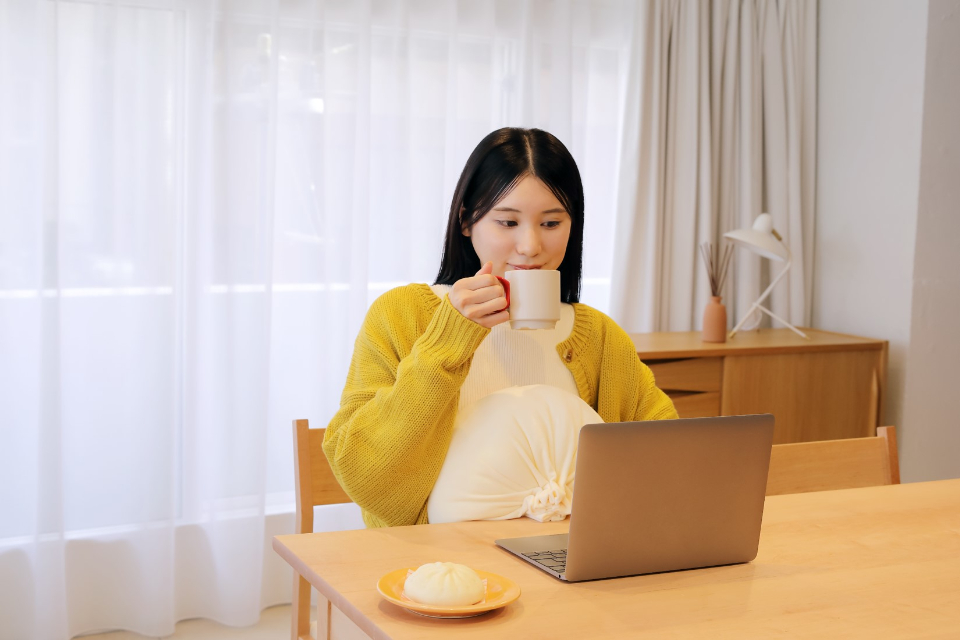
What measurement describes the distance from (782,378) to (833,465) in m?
1.27

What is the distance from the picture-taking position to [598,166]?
3160 millimetres

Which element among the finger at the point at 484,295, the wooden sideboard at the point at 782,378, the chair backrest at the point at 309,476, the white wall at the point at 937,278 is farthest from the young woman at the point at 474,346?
the white wall at the point at 937,278

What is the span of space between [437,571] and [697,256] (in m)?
2.52

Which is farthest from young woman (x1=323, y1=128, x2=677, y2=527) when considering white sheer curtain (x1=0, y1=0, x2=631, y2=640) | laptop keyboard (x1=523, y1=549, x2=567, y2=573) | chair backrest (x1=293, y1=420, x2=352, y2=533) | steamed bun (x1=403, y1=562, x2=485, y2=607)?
white sheer curtain (x1=0, y1=0, x2=631, y2=640)

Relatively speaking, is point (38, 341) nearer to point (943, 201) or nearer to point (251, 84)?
point (251, 84)

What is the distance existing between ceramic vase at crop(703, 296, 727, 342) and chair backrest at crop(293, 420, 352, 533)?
63.8 inches

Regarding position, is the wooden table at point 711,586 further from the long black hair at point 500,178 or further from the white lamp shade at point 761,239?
the white lamp shade at point 761,239

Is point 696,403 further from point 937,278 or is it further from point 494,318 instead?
point 494,318

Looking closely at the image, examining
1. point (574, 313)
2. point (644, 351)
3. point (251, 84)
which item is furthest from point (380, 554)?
point (251, 84)

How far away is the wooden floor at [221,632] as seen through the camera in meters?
2.63

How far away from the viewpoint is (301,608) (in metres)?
1.63

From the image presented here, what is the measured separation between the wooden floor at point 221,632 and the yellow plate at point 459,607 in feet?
6.13

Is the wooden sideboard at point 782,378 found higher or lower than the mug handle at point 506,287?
lower

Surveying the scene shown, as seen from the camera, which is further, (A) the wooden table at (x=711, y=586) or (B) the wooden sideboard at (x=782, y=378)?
(B) the wooden sideboard at (x=782, y=378)
